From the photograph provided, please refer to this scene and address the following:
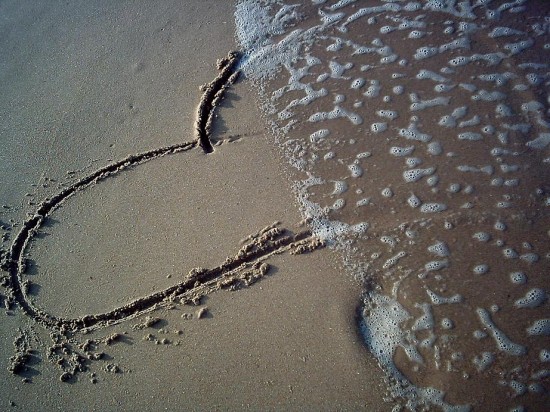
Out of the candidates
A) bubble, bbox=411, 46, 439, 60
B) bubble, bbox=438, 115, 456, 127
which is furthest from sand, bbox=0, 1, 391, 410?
bubble, bbox=411, 46, 439, 60

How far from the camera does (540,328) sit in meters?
2.22

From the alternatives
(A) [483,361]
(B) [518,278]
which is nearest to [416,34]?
(B) [518,278]

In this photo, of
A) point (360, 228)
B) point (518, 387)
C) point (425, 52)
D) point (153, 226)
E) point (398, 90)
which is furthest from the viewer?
point (425, 52)

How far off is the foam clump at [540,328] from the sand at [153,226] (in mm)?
767

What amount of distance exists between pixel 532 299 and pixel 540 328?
0.46 feet

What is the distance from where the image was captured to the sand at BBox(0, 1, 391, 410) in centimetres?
226

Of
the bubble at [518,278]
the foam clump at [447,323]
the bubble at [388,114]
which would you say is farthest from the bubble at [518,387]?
the bubble at [388,114]

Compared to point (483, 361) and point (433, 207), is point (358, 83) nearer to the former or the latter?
point (433, 207)

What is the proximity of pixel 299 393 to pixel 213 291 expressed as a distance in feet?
2.21

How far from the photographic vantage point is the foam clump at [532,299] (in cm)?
226

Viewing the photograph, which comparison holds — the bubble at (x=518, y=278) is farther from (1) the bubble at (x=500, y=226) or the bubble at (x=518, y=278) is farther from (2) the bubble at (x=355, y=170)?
(2) the bubble at (x=355, y=170)

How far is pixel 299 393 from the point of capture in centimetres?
220

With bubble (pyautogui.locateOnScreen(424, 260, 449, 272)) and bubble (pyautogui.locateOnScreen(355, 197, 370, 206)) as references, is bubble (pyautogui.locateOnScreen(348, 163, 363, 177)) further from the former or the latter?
bubble (pyautogui.locateOnScreen(424, 260, 449, 272))

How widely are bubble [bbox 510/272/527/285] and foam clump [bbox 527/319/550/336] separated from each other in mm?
195
